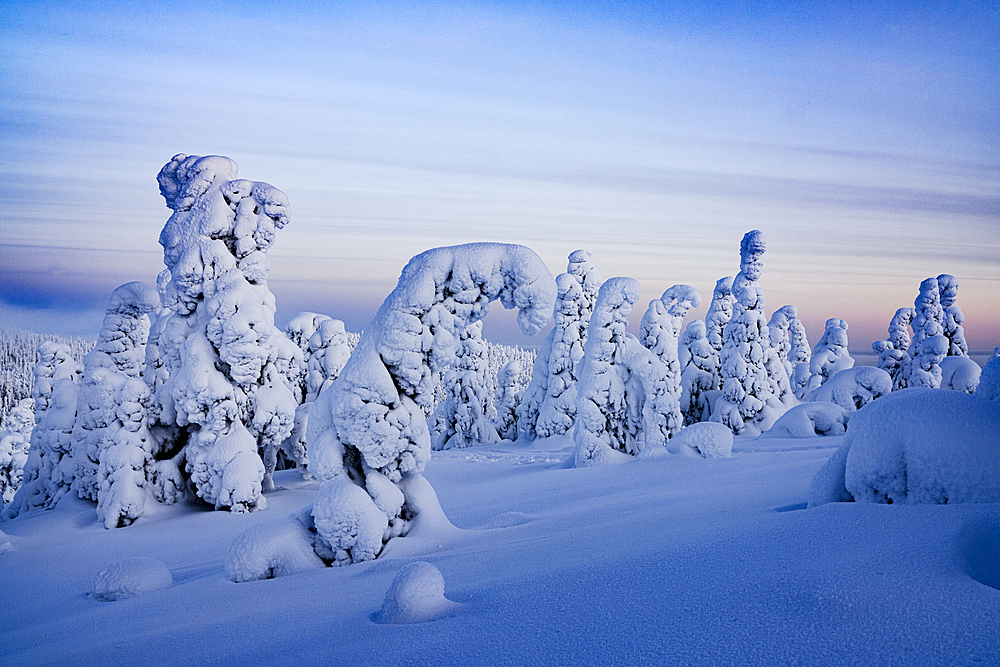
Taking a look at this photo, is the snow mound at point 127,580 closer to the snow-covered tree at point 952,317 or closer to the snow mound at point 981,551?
→ the snow mound at point 981,551

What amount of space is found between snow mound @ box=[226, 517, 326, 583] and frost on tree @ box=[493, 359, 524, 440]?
69.5 feet

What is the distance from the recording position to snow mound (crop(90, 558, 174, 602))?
18.3 ft

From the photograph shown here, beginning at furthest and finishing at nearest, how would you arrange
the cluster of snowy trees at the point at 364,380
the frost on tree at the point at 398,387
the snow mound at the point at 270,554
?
the cluster of snowy trees at the point at 364,380
the frost on tree at the point at 398,387
the snow mound at the point at 270,554

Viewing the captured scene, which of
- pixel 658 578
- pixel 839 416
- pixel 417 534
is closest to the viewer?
pixel 658 578

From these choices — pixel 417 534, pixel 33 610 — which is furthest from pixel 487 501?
pixel 33 610

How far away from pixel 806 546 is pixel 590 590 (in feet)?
3.90

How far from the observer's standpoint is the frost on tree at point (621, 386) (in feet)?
50.8

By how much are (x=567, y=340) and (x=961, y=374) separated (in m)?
12.8

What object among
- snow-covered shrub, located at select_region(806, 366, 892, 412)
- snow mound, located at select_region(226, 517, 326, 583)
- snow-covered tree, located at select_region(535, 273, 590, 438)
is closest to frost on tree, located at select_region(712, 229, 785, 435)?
snow-covered shrub, located at select_region(806, 366, 892, 412)

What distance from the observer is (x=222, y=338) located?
11586mm

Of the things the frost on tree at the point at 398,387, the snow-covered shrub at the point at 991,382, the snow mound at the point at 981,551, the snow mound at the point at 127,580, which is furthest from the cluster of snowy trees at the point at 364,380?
the snow mound at the point at 981,551

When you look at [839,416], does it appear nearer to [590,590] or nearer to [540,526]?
[540,526]

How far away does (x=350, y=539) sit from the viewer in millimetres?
5668

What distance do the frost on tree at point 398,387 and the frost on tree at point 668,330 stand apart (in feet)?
35.2
